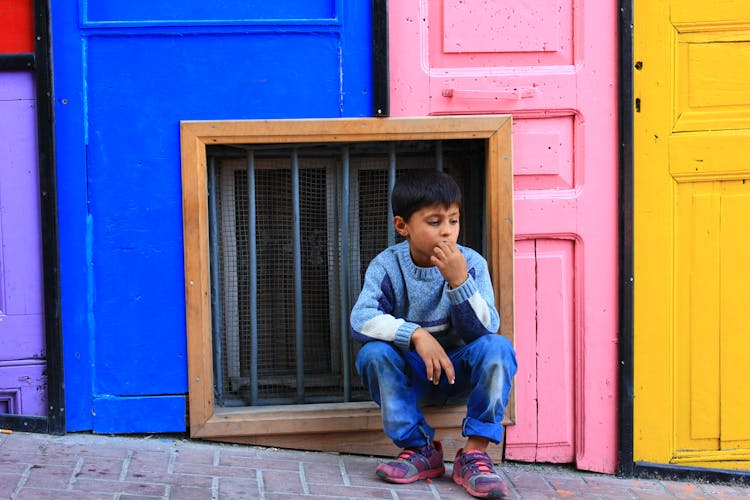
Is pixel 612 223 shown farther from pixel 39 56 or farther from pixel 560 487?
pixel 39 56

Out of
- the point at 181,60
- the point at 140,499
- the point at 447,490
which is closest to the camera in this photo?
the point at 140,499

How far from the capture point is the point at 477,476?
3426mm

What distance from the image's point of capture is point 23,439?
146 inches

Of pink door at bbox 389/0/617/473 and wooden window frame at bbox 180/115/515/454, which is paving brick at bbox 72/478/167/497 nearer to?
wooden window frame at bbox 180/115/515/454

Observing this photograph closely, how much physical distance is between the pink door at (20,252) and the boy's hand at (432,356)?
5.01 ft

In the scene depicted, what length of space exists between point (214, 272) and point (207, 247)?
170 mm

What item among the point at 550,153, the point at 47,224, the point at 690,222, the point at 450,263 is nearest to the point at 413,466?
the point at 450,263

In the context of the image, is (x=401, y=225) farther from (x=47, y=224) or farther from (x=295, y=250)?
(x=47, y=224)

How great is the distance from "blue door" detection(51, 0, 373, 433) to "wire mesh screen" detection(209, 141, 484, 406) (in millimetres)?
242

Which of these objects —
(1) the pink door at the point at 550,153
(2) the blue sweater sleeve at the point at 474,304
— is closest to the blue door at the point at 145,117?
(1) the pink door at the point at 550,153

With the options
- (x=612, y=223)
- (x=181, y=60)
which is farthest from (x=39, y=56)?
(x=612, y=223)

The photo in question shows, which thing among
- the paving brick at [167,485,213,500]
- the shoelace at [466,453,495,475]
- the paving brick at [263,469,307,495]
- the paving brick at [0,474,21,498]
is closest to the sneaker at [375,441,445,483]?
the shoelace at [466,453,495,475]

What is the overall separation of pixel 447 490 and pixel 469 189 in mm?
1314

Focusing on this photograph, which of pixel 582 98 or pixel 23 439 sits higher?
pixel 582 98
